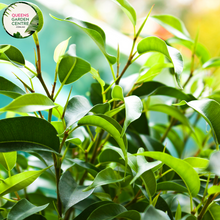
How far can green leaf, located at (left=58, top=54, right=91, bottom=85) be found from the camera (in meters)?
0.37

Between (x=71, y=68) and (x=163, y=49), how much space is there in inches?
6.0

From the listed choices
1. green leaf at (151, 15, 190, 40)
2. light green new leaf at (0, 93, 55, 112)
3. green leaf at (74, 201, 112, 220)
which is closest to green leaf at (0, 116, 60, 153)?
light green new leaf at (0, 93, 55, 112)

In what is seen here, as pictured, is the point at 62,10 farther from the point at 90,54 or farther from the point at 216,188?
the point at 216,188

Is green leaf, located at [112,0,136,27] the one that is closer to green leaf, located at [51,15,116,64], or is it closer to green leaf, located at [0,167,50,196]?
green leaf, located at [51,15,116,64]

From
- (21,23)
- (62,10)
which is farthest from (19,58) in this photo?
(62,10)

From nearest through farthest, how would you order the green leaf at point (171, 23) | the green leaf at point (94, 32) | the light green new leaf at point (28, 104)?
the light green new leaf at point (28, 104) → the green leaf at point (94, 32) → the green leaf at point (171, 23)

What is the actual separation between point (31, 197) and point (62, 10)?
898 mm

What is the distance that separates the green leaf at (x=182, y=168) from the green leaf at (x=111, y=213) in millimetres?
93

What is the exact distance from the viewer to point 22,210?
0.34m

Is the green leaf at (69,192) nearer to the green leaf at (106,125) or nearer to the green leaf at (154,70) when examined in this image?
the green leaf at (106,125)

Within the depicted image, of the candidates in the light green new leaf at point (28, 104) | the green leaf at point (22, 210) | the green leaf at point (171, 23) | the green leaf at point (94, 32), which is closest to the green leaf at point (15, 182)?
the green leaf at point (22, 210)

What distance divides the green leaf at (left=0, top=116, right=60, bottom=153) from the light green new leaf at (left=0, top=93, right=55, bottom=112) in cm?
3

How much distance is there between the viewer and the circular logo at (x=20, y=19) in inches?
13.8

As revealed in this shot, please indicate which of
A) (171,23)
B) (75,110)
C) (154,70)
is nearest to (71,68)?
(75,110)
